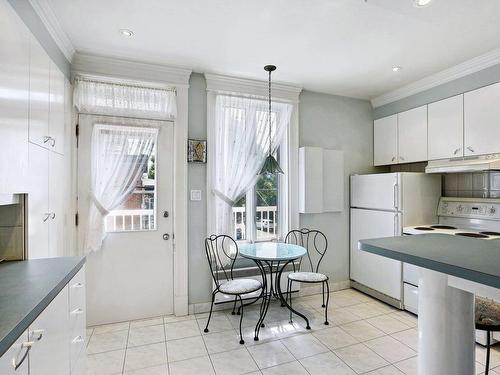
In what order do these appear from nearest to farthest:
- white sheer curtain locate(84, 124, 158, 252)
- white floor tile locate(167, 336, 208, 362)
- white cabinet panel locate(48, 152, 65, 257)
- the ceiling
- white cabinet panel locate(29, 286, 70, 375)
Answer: white cabinet panel locate(29, 286, 70, 375), the ceiling, white cabinet panel locate(48, 152, 65, 257), white floor tile locate(167, 336, 208, 362), white sheer curtain locate(84, 124, 158, 252)

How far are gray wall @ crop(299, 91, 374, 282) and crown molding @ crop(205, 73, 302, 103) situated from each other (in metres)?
0.22

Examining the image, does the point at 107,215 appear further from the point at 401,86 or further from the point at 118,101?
the point at 401,86

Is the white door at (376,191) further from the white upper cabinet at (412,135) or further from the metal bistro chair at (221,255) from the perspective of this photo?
the metal bistro chair at (221,255)

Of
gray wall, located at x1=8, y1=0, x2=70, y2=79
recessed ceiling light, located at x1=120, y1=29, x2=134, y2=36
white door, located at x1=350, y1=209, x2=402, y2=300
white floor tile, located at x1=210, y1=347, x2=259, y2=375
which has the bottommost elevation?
white floor tile, located at x1=210, y1=347, x2=259, y2=375

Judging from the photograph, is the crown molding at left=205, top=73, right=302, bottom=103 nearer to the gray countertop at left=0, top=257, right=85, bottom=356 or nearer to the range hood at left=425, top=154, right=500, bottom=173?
the range hood at left=425, top=154, right=500, bottom=173

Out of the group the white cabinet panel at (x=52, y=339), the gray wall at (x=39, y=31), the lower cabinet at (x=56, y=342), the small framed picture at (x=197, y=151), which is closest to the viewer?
the lower cabinet at (x=56, y=342)

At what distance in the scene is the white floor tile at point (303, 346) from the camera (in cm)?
230

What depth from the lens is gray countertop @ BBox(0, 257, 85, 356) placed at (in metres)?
0.88

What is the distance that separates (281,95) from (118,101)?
6.06 feet

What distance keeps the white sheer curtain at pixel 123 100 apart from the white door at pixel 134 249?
3.5 inches

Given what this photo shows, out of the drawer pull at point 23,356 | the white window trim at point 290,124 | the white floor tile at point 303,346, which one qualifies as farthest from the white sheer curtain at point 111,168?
the white floor tile at point 303,346

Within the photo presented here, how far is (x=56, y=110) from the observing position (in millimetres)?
2164

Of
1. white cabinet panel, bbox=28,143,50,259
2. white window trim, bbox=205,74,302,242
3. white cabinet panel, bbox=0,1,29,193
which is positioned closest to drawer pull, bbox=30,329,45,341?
white cabinet panel, bbox=0,1,29,193

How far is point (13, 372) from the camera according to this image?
858 millimetres
